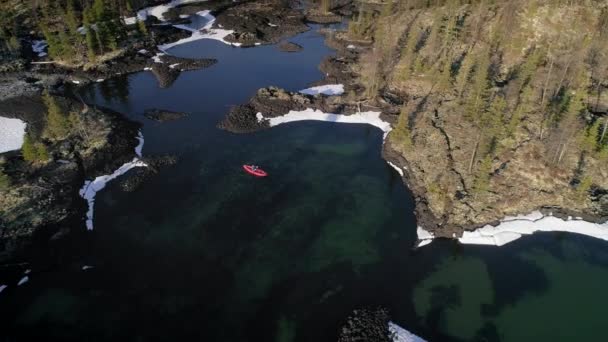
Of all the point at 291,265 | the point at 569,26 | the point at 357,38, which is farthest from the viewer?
the point at 357,38

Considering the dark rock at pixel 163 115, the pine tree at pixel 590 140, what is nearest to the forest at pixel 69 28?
the dark rock at pixel 163 115

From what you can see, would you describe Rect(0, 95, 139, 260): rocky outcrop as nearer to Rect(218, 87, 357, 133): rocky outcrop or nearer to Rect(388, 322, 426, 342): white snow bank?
Rect(218, 87, 357, 133): rocky outcrop

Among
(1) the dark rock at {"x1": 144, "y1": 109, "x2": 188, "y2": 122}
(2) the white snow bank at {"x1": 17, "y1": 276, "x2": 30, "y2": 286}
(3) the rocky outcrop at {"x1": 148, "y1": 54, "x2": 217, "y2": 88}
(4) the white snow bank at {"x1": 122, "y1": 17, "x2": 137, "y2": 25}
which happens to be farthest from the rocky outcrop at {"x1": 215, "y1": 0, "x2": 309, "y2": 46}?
(2) the white snow bank at {"x1": 17, "y1": 276, "x2": 30, "y2": 286}

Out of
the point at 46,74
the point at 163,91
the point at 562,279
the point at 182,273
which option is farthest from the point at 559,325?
the point at 46,74

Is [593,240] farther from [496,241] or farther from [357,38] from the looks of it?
[357,38]

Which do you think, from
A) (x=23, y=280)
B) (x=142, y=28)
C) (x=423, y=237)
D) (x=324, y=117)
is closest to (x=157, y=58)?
(x=142, y=28)

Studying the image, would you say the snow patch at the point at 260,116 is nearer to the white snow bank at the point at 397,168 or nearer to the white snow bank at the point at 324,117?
the white snow bank at the point at 324,117
